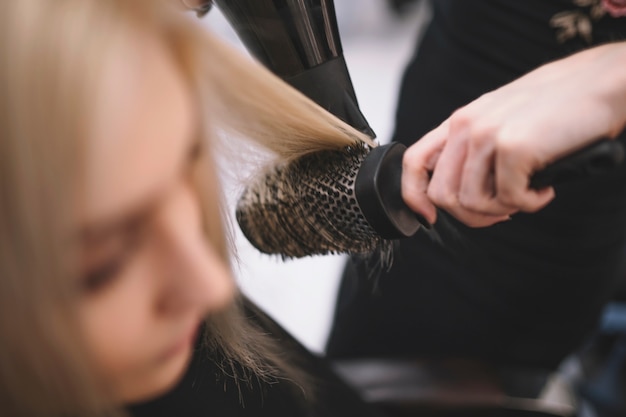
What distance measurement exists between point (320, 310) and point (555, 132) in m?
1.36

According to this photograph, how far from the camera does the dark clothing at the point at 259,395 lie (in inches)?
22.3

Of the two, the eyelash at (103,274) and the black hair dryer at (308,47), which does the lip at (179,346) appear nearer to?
the eyelash at (103,274)

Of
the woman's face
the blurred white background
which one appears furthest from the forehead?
the blurred white background

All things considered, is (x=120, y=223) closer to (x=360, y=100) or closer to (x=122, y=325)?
(x=122, y=325)

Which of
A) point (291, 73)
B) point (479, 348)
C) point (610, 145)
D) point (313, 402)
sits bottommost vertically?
point (479, 348)

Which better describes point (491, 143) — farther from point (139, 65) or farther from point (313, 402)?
point (313, 402)

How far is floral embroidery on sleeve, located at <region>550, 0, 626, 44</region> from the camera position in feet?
1.91

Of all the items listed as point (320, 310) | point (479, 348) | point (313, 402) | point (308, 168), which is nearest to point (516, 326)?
point (479, 348)

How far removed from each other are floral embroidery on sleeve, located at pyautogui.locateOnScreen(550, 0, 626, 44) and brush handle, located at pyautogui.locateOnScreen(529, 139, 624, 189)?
0.83 feet

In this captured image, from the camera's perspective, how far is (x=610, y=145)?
388 mm

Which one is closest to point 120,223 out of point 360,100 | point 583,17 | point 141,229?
point 141,229

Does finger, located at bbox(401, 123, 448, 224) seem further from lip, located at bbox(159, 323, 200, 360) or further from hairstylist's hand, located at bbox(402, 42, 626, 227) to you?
lip, located at bbox(159, 323, 200, 360)

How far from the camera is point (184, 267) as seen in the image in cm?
34

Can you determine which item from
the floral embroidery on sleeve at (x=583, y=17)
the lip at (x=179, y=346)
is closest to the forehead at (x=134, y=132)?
the lip at (x=179, y=346)
